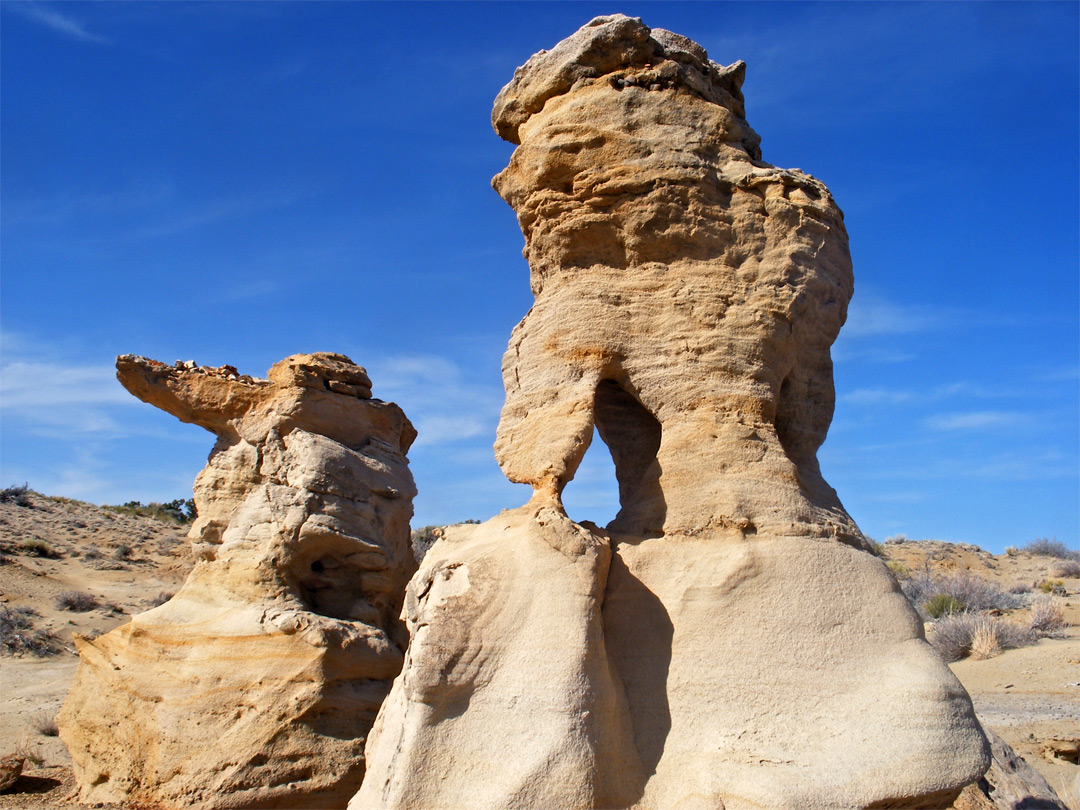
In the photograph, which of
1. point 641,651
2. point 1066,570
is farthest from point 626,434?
point 1066,570

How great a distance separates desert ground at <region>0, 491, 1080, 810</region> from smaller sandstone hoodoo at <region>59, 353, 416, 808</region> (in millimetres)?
1025

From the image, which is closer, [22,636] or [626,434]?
[626,434]

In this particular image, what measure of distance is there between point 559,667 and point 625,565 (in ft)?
2.71

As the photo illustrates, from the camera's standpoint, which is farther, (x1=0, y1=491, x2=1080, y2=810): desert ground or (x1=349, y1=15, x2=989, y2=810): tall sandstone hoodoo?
(x1=0, y1=491, x2=1080, y2=810): desert ground

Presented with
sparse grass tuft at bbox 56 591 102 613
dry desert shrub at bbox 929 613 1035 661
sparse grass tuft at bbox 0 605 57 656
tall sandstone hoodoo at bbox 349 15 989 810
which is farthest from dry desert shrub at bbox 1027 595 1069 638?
sparse grass tuft at bbox 56 591 102 613

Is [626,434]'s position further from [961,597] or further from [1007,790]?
[961,597]

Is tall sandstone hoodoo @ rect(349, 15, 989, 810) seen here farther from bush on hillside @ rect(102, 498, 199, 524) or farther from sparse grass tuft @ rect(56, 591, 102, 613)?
bush on hillside @ rect(102, 498, 199, 524)

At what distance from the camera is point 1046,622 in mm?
13844

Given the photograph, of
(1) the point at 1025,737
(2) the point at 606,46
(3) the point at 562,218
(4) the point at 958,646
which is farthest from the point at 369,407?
(4) the point at 958,646

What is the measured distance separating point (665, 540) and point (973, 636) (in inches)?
404

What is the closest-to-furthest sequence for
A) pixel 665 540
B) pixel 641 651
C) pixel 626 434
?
pixel 641 651, pixel 665 540, pixel 626 434

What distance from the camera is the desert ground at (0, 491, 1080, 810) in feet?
27.6

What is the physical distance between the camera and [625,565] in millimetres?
4863

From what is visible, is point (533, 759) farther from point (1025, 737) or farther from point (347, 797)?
point (1025, 737)
